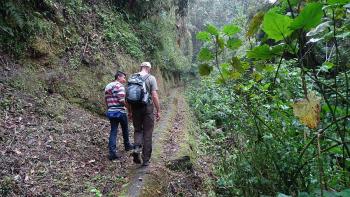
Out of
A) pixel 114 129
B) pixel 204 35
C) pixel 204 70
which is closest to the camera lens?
pixel 204 35

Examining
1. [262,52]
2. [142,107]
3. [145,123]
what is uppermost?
[142,107]

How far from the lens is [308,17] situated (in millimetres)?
1816

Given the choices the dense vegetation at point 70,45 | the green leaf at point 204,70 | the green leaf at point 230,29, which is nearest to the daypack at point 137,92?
the dense vegetation at point 70,45

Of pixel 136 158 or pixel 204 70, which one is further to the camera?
pixel 136 158

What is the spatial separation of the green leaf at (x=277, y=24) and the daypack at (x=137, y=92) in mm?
4314

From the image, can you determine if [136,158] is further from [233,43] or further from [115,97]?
[233,43]

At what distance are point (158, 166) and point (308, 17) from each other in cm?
500

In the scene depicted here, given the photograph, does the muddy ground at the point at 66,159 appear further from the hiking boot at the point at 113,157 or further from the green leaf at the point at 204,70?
the green leaf at the point at 204,70

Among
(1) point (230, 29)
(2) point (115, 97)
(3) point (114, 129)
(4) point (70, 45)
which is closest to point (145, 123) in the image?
(3) point (114, 129)

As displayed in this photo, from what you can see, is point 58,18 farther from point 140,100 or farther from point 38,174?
point 38,174

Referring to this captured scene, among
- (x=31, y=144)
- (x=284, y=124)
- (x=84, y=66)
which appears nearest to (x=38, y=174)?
(x=31, y=144)

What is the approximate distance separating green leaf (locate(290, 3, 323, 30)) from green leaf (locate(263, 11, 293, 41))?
0.13 feet

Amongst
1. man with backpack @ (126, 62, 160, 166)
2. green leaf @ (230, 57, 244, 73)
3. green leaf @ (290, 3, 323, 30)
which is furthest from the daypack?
green leaf @ (290, 3, 323, 30)

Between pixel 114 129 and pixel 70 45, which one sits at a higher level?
pixel 70 45
